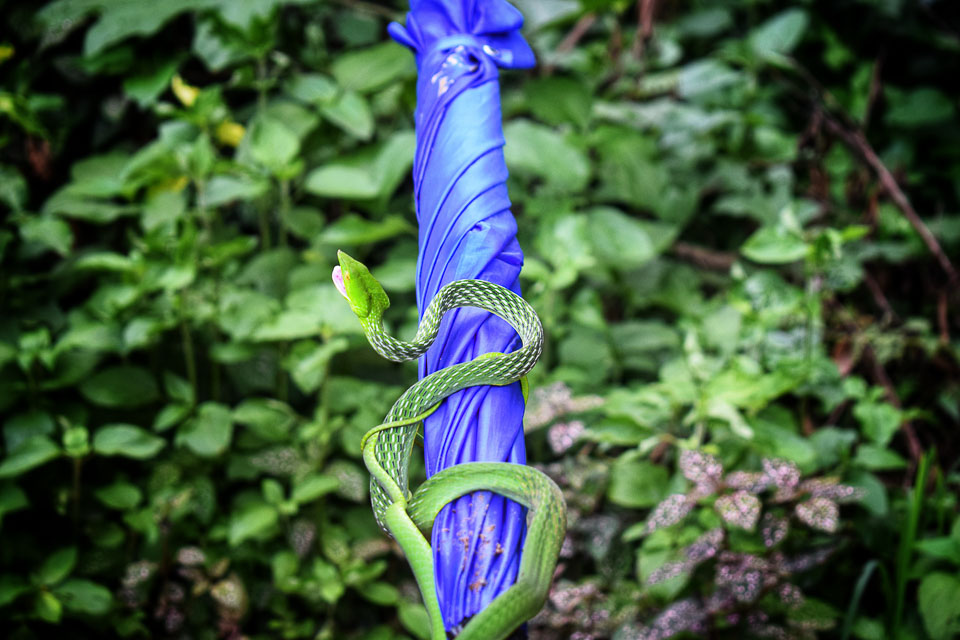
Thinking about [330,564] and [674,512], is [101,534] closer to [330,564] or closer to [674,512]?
[330,564]

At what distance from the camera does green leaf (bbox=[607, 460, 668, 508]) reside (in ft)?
4.21

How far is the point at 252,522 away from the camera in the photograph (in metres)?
1.33

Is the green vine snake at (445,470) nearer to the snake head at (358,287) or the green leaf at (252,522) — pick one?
the snake head at (358,287)

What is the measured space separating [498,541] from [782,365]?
3.24 feet

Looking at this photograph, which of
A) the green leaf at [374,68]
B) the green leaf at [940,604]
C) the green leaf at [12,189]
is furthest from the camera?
the green leaf at [374,68]

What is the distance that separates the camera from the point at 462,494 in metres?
0.51

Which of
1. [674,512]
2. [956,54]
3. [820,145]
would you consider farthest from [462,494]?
[956,54]

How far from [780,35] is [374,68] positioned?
1.27 metres

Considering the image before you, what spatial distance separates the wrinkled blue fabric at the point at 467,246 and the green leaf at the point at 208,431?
2.91 feet

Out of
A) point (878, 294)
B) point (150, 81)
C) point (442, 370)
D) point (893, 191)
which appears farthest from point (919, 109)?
point (442, 370)

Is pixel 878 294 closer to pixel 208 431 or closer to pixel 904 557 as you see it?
pixel 904 557

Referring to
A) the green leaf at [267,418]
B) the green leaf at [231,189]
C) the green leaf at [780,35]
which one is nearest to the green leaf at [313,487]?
the green leaf at [267,418]

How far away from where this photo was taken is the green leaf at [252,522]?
1.32m

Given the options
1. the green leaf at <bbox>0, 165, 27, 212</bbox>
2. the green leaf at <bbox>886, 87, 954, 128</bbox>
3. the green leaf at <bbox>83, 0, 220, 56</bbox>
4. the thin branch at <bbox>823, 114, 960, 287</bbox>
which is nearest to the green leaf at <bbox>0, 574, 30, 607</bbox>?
→ the green leaf at <bbox>0, 165, 27, 212</bbox>
